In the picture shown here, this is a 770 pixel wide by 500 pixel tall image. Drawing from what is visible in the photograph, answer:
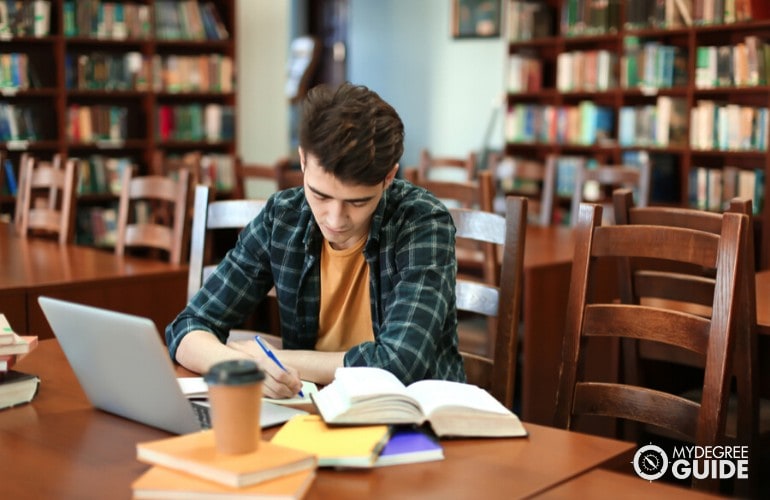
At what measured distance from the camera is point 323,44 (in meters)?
9.06

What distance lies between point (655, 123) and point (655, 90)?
183 mm

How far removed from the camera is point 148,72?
19.7 ft

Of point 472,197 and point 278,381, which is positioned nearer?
point 278,381

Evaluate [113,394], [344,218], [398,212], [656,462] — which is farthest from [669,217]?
[113,394]

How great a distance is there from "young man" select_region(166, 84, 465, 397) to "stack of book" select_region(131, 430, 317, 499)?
1.10ft

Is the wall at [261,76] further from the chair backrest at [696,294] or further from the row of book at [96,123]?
the chair backrest at [696,294]

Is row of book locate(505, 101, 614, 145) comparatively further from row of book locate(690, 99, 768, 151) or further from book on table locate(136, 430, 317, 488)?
book on table locate(136, 430, 317, 488)

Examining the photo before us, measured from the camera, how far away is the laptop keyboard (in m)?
1.25

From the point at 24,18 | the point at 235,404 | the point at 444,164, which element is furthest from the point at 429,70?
the point at 235,404

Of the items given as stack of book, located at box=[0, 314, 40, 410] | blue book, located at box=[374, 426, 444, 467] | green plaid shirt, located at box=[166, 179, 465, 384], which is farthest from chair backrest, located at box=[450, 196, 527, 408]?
stack of book, located at box=[0, 314, 40, 410]

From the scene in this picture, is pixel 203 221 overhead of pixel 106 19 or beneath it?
beneath

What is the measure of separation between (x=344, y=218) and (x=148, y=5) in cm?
489

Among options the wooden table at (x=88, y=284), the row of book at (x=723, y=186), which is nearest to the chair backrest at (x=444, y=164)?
the row of book at (x=723, y=186)

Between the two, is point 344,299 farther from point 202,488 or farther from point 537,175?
point 537,175
